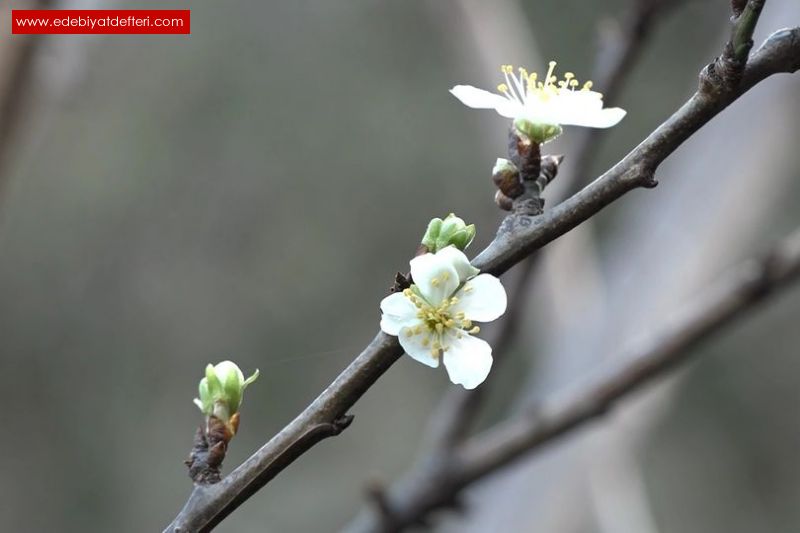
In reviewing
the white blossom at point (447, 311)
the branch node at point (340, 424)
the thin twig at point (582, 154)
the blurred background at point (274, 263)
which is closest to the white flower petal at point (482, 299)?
the white blossom at point (447, 311)

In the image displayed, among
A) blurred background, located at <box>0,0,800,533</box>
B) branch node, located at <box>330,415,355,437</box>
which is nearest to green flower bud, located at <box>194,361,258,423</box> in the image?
branch node, located at <box>330,415,355,437</box>

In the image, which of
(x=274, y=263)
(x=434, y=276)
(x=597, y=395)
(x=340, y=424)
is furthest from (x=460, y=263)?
(x=274, y=263)

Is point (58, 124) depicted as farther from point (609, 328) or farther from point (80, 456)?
point (609, 328)

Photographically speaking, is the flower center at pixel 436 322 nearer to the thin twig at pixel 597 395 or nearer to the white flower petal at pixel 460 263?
the white flower petal at pixel 460 263

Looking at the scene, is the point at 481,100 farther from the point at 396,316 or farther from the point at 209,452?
the point at 209,452

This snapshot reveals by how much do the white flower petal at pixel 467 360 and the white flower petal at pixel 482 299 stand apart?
2cm

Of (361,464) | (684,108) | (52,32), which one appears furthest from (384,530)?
(361,464)

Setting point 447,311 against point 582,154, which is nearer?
point 447,311

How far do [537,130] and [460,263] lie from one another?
0.50ft

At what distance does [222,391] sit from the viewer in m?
0.66

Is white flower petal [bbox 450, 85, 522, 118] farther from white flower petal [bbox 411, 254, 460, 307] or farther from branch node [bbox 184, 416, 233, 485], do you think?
branch node [bbox 184, 416, 233, 485]

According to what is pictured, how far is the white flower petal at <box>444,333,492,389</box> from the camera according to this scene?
0.63m

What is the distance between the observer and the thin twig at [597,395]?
1.47m

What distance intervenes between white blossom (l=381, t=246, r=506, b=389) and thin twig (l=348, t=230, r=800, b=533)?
0.85 metres
